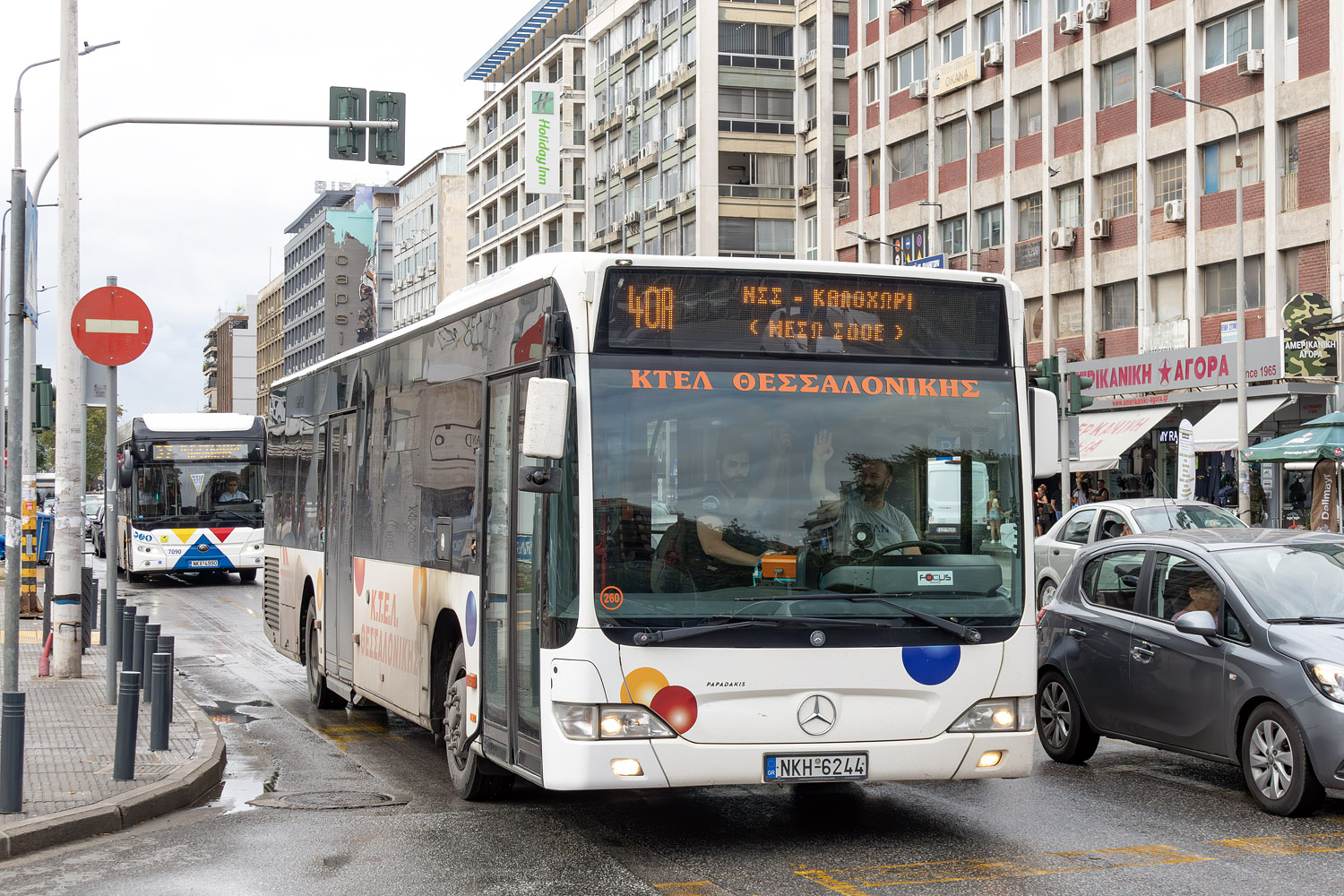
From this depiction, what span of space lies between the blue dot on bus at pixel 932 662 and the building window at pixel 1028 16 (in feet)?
142

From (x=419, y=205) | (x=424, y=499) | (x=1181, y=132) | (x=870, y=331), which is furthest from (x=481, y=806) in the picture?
(x=419, y=205)

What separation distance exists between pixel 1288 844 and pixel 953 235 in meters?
46.1

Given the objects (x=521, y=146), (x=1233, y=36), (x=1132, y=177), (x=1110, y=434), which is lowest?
(x=1110, y=434)

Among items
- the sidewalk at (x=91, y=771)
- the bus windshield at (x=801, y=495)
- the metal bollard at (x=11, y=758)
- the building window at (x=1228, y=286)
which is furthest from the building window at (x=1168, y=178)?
the metal bollard at (x=11, y=758)

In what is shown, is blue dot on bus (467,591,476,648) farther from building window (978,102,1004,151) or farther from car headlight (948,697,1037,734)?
building window (978,102,1004,151)

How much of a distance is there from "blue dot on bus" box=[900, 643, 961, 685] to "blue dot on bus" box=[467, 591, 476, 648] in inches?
94.3

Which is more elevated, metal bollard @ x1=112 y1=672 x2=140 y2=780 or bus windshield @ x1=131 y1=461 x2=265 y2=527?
bus windshield @ x1=131 y1=461 x2=265 y2=527

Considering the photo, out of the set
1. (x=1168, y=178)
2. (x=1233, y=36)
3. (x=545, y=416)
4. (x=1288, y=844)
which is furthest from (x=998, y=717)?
(x=1168, y=178)

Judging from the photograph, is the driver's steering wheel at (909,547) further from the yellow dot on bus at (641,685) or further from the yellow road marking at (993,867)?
the yellow road marking at (993,867)

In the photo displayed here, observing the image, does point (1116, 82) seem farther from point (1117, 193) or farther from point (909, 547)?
point (909, 547)

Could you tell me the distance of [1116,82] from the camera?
148 feet

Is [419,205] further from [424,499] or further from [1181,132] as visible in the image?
[424,499]

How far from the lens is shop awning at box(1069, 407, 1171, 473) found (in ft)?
142

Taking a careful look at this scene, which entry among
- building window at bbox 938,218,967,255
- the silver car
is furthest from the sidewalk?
building window at bbox 938,218,967,255
